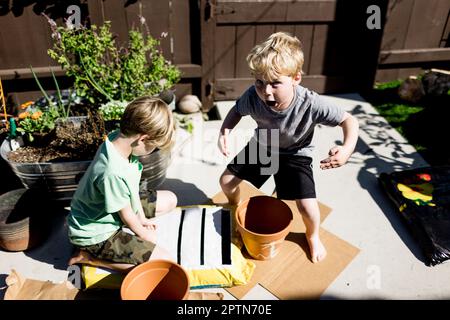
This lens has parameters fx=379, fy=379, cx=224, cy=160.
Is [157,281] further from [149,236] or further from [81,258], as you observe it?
[81,258]

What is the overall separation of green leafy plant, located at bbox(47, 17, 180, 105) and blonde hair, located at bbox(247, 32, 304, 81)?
55.1 inches

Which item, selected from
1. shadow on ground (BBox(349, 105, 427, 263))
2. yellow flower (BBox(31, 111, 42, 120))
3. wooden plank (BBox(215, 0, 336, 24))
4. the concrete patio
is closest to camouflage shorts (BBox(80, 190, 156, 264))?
the concrete patio

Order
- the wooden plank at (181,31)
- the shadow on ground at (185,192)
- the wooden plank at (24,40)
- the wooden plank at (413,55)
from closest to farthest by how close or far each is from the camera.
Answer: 1. the shadow on ground at (185,192)
2. the wooden plank at (24,40)
3. the wooden plank at (181,31)
4. the wooden plank at (413,55)

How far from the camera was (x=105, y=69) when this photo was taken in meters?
3.28

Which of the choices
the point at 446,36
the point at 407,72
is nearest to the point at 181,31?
the point at 407,72

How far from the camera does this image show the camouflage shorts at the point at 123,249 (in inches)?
87.9

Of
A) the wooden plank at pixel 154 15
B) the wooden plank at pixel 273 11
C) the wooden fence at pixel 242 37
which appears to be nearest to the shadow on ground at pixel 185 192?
the wooden fence at pixel 242 37

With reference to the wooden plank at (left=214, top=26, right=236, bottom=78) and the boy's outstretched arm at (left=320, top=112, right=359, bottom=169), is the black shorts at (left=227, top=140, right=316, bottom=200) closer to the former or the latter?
the boy's outstretched arm at (left=320, top=112, right=359, bottom=169)

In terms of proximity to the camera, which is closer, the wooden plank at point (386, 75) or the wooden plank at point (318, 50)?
the wooden plank at point (318, 50)

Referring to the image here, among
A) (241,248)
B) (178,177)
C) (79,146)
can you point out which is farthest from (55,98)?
(241,248)

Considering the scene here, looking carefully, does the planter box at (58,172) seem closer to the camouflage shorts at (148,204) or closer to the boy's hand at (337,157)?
the camouflage shorts at (148,204)

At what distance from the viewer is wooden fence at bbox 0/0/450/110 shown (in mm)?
3721

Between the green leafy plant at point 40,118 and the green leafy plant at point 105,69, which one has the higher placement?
the green leafy plant at point 105,69

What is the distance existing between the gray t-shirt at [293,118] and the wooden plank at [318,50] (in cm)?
220
